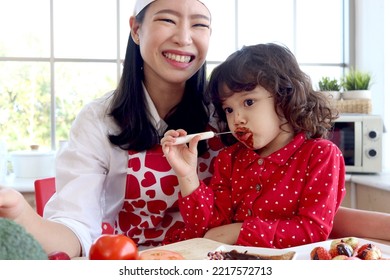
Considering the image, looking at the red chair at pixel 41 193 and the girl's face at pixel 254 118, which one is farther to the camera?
the red chair at pixel 41 193

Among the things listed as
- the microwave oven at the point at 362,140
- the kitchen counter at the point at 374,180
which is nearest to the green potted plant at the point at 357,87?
the microwave oven at the point at 362,140

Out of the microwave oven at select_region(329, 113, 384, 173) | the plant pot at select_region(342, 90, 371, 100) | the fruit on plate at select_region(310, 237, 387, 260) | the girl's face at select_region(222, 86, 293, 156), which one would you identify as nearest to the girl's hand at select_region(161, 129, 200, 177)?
the girl's face at select_region(222, 86, 293, 156)

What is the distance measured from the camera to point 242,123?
127 centimetres

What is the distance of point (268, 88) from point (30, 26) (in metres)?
2.44

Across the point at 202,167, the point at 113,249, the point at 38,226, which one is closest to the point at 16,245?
the point at 113,249

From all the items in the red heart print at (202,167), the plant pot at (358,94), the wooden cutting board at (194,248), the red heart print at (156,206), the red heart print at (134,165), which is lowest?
the wooden cutting board at (194,248)

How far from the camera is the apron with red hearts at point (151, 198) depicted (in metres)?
1.42

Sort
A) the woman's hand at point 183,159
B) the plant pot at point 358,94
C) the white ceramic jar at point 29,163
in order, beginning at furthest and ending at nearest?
the white ceramic jar at point 29,163, the plant pot at point 358,94, the woman's hand at point 183,159

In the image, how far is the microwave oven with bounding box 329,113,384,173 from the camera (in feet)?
8.94

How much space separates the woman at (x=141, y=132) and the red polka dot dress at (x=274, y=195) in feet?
0.48

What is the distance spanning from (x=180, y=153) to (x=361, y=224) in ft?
1.68

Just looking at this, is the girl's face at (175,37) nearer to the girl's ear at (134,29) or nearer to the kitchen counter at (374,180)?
the girl's ear at (134,29)

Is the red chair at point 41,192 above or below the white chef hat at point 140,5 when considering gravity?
below

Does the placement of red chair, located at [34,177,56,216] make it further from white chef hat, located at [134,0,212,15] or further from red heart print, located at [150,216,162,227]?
white chef hat, located at [134,0,212,15]
